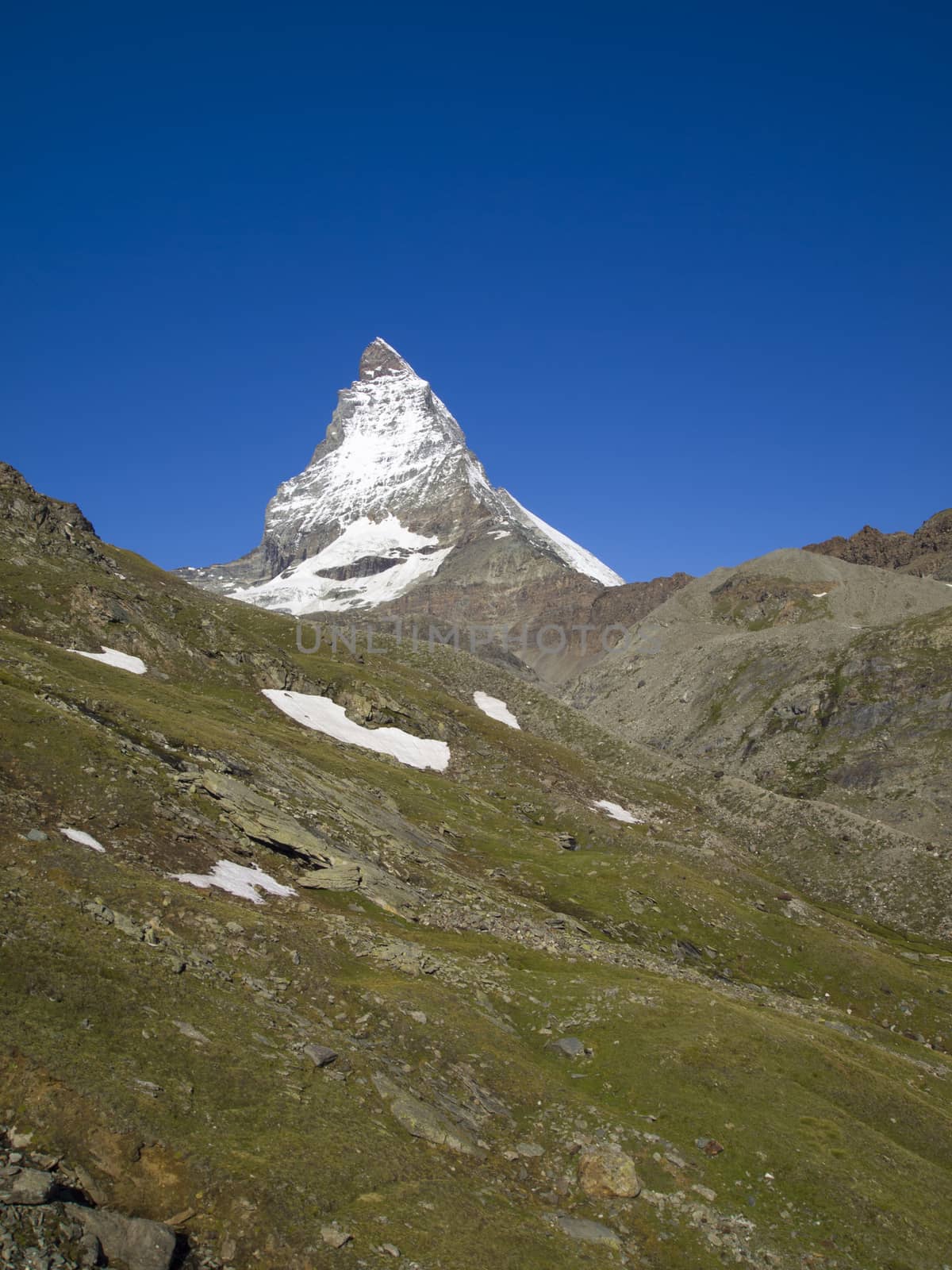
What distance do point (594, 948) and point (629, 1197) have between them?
26.2 m

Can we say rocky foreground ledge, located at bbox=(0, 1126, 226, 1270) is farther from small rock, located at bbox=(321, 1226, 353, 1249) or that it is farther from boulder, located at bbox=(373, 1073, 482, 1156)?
boulder, located at bbox=(373, 1073, 482, 1156)

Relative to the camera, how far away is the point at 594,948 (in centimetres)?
5175

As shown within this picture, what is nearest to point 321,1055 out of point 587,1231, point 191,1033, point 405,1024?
point 191,1033

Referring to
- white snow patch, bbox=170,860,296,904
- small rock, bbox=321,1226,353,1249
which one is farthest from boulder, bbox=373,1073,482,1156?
white snow patch, bbox=170,860,296,904

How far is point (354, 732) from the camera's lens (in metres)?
94.2

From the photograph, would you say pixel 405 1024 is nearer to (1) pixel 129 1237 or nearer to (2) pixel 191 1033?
(2) pixel 191 1033

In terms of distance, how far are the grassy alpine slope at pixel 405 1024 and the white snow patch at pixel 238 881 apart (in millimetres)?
921

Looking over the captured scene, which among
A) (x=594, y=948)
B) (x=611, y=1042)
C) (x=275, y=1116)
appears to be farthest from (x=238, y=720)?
(x=275, y=1116)

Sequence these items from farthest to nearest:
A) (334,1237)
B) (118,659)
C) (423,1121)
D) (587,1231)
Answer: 1. (118,659)
2. (423,1121)
3. (587,1231)
4. (334,1237)

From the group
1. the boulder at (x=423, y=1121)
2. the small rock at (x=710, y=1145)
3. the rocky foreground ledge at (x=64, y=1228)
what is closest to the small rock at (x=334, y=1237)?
the rocky foreground ledge at (x=64, y=1228)

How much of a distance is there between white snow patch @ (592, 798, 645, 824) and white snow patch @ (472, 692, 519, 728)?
33.8 m

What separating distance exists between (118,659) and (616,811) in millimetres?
61974

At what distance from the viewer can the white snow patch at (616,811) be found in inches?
3984

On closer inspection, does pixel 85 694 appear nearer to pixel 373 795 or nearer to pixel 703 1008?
pixel 373 795
